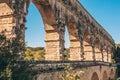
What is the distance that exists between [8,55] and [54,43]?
12097 mm

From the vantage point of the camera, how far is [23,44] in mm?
9117

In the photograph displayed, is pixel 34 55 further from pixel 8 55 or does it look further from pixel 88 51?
pixel 8 55

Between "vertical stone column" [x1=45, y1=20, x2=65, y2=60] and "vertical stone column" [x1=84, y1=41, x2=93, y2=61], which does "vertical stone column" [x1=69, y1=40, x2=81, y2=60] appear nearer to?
"vertical stone column" [x1=45, y1=20, x2=65, y2=60]

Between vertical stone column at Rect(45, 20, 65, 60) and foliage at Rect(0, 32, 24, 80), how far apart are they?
11261 millimetres

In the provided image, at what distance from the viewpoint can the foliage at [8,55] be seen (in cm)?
769

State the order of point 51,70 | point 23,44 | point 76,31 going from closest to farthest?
point 23,44, point 51,70, point 76,31

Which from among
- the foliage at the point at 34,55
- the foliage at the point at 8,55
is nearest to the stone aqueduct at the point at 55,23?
the foliage at the point at 34,55

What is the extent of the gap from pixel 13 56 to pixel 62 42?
12256 mm

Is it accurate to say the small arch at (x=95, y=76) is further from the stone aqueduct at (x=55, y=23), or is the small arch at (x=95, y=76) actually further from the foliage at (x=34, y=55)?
the foliage at (x=34, y=55)

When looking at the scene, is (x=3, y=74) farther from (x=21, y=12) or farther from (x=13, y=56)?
(x=21, y=12)

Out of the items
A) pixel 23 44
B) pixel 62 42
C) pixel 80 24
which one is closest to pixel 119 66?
pixel 80 24

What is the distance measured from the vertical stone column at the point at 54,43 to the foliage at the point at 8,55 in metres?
11.3

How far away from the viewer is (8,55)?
27.4ft

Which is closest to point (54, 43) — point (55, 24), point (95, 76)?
point (55, 24)
